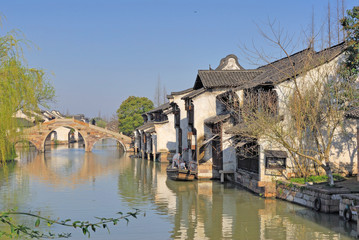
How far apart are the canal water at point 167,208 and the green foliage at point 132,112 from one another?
121 ft

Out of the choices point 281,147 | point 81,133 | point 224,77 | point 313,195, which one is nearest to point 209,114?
point 224,77

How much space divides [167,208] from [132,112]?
51144mm

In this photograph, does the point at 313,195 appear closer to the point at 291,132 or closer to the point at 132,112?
the point at 291,132

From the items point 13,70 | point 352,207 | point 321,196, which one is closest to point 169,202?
point 321,196

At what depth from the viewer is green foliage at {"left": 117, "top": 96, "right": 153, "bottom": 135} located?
2712 inches

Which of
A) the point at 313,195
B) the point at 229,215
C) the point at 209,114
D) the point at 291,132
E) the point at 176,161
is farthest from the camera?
the point at 176,161

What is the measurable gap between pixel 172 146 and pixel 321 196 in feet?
98.7

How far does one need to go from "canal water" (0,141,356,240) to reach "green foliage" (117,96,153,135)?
36956 mm

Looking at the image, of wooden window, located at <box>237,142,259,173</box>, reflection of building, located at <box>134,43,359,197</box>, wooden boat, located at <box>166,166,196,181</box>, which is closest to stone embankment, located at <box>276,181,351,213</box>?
reflection of building, located at <box>134,43,359,197</box>

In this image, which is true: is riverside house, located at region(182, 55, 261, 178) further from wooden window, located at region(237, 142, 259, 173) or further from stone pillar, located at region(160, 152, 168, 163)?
stone pillar, located at region(160, 152, 168, 163)

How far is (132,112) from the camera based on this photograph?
2731 inches

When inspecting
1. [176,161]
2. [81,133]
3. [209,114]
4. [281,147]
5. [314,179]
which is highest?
[209,114]

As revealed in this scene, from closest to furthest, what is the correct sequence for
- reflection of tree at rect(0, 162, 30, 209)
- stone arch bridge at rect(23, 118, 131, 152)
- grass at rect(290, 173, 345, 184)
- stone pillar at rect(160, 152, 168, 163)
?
grass at rect(290, 173, 345, 184) < reflection of tree at rect(0, 162, 30, 209) < stone pillar at rect(160, 152, 168, 163) < stone arch bridge at rect(23, 118, 131, 152)

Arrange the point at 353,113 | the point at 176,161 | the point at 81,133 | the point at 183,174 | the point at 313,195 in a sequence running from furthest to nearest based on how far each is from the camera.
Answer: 1. the point at 81,133
2. the point at 176,161
3. the point at 183,174
4. the point at 353,113
5. the point at 313,195
